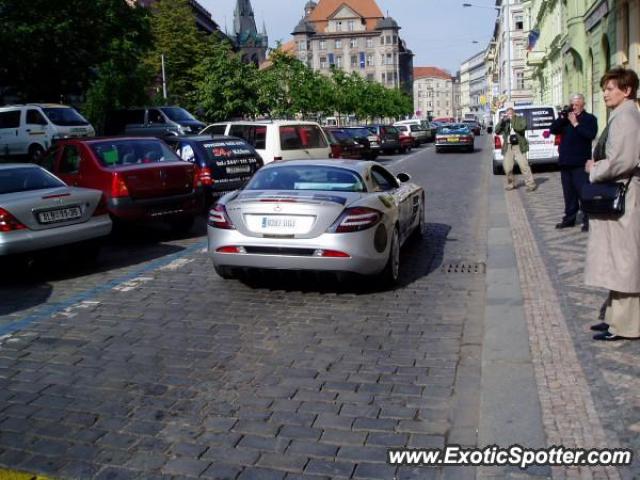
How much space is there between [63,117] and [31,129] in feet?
3.91

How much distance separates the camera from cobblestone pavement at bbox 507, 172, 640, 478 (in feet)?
13.6

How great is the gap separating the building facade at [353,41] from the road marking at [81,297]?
13761cm

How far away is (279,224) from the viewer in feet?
25.0

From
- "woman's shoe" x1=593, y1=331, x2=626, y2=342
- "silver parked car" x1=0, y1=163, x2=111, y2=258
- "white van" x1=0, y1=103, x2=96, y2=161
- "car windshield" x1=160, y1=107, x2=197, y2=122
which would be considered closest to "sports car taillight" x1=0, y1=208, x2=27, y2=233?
"silver parked car" x1=0, y1=163, x2=111, y2=258

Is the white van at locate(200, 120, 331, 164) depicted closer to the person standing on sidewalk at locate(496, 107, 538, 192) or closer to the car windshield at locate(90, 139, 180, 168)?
the person standing on sidewalk at locate(496, 107, 538, 192)

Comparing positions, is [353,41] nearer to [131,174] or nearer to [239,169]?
[239,169]

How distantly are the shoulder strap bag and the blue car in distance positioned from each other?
9459mm

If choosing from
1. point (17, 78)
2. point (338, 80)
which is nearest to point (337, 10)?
point (338, 80)

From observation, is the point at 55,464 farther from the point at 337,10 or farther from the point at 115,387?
the point at 337,10

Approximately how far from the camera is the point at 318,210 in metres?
7.52

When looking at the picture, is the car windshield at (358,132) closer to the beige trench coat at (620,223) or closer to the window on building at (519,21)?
the beige trench coat at (620,223)

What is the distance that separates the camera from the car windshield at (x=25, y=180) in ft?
31.3

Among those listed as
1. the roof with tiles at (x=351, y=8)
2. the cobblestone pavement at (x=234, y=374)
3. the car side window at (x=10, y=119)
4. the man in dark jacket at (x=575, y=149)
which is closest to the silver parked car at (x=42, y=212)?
the cobblestone pavement at (x=234, y=374)

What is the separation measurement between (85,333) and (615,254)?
4339 mm
